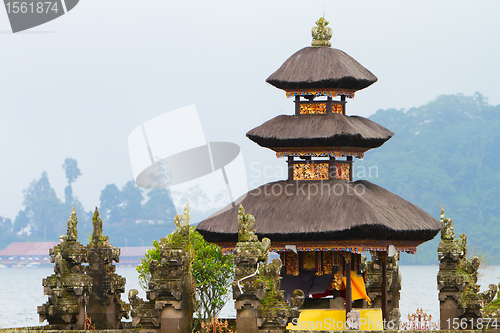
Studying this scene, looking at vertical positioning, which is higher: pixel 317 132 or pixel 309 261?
pixel 317 132

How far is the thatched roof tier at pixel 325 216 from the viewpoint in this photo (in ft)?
78.7

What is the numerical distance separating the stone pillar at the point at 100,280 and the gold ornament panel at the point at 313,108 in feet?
23.4

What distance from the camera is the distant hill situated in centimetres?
8606

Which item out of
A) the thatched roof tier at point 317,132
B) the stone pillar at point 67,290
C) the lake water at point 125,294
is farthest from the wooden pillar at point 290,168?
the lake water at point 125,294

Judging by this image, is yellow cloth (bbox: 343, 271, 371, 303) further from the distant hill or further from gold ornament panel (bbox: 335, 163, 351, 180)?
the distant hill

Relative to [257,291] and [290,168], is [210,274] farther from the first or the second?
[257,291]

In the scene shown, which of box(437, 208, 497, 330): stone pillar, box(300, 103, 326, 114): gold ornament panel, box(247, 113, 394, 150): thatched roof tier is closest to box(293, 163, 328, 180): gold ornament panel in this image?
box(247, 113, 394, 150): thatched roof tier

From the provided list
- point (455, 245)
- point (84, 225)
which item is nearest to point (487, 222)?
point (84, 225)

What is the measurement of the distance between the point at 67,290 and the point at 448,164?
6817 centimetres

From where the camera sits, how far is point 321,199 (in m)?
25.3

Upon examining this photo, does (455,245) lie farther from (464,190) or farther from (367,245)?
(464,190)

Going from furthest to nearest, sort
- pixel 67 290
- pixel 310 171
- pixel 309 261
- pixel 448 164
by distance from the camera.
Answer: pixel 448 164, pixel 67 290, pixel 310 171, pixel 309 261

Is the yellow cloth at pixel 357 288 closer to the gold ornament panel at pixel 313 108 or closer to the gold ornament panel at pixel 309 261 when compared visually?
the gold ornament panel at pixel 309 261

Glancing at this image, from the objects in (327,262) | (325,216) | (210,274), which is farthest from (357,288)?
(210,274)
